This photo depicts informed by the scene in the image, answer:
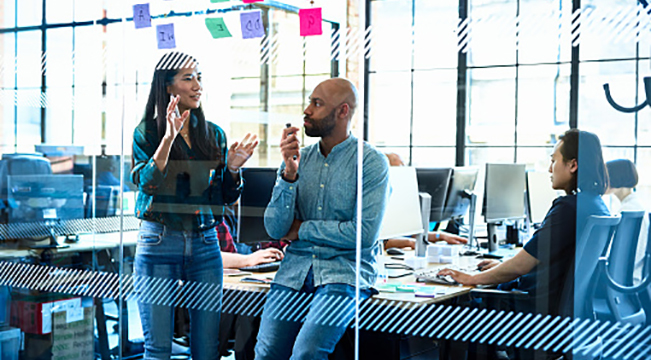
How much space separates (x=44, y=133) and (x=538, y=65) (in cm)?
284

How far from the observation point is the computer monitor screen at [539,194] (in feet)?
8.72

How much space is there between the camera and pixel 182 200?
344 centimetres

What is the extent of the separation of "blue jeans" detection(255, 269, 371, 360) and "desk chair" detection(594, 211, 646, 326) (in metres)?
0.86

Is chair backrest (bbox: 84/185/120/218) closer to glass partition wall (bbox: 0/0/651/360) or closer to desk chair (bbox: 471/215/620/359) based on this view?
glass partition wall (bbox: 0/0/651/360)

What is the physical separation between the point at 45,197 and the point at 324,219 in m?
2.10

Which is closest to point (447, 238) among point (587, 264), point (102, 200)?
point (587, 264)

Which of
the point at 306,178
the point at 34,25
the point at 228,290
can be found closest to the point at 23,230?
the point at 34,25

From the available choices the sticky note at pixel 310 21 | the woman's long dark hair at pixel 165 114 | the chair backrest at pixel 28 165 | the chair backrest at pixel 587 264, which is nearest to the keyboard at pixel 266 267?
the woman's long dark hair at pixel 165 114

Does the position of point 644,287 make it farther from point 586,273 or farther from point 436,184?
point 436,184

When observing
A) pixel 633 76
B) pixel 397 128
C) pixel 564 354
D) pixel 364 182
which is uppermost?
pixel 633 76

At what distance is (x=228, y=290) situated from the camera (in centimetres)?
336

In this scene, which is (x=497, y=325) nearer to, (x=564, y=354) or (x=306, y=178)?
(x=564, y=354)

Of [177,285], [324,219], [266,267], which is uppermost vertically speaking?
[324,219]

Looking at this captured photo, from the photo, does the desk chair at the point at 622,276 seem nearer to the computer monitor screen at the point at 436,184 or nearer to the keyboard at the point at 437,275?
the keyboard at the point at 437,275
